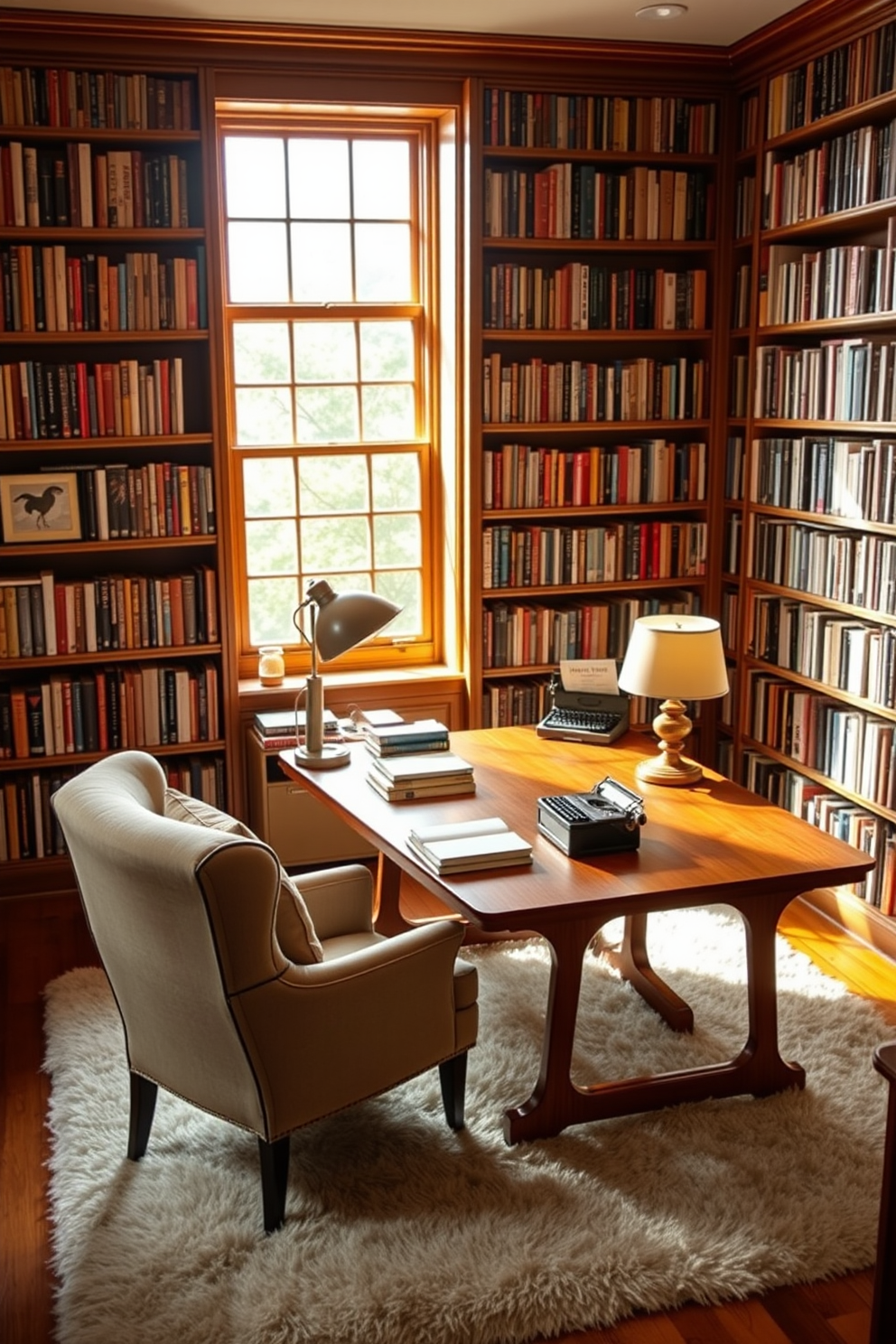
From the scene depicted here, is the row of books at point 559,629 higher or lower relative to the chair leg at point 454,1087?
higher

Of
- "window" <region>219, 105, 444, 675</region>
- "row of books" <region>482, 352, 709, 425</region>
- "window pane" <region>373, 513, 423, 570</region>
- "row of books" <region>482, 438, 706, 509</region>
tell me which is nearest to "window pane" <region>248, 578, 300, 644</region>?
"window" <region>219, 105, 444, 675</region>

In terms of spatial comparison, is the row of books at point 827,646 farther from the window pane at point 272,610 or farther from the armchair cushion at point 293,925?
the armchair cushion at point 293,925

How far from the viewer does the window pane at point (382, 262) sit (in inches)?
185

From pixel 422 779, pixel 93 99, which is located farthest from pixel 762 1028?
pixel 93 99

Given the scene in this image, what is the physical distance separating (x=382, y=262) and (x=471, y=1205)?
3304 millimetres

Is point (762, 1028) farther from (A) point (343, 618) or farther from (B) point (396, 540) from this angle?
(B) point (396, 540)

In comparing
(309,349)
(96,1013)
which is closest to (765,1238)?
(96,1013)

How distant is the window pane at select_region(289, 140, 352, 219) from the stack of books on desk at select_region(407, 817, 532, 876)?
2.55 metres

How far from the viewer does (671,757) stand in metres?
3.53

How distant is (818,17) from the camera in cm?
400

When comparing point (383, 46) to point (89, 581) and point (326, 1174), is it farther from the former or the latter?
point (326, 1174)

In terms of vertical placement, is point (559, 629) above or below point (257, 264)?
below

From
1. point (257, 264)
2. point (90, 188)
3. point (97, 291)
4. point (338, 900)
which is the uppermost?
point (90, 188)

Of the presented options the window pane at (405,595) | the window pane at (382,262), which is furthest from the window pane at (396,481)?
the window pane at (382,262)
